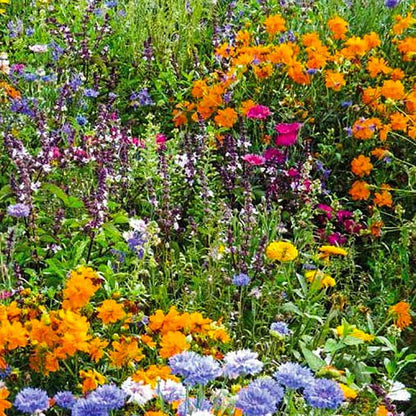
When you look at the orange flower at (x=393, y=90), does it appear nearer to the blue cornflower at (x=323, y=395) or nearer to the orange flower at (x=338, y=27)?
the orange flower at (x=338, y=27)

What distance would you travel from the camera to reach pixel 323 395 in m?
1.52

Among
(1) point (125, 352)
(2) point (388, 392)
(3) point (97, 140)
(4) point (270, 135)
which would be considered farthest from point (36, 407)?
(4) point (270, 135)

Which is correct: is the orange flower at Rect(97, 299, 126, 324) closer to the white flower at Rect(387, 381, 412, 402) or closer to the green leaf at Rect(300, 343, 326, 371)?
the green leaf at Rect(300, 343, 326, 371)

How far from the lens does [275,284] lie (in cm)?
262

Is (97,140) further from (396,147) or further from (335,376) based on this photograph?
(335,376)

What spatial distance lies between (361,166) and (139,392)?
2.04 m

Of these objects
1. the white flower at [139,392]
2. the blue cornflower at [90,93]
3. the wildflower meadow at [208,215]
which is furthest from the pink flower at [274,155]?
the white flower at [139,392]

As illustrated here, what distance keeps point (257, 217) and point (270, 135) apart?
0.64 metres

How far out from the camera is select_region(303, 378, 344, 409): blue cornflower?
151 centimetres

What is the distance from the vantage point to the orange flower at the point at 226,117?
141 inches

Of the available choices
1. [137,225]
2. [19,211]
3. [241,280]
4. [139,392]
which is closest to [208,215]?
[137,225]

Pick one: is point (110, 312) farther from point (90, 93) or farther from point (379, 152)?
point (90, 93)

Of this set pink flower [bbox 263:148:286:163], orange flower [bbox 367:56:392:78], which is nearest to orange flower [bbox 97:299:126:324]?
pink flower [bbox 263:148:286:163]

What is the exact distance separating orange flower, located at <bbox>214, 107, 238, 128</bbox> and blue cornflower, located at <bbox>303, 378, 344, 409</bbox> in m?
2.16
